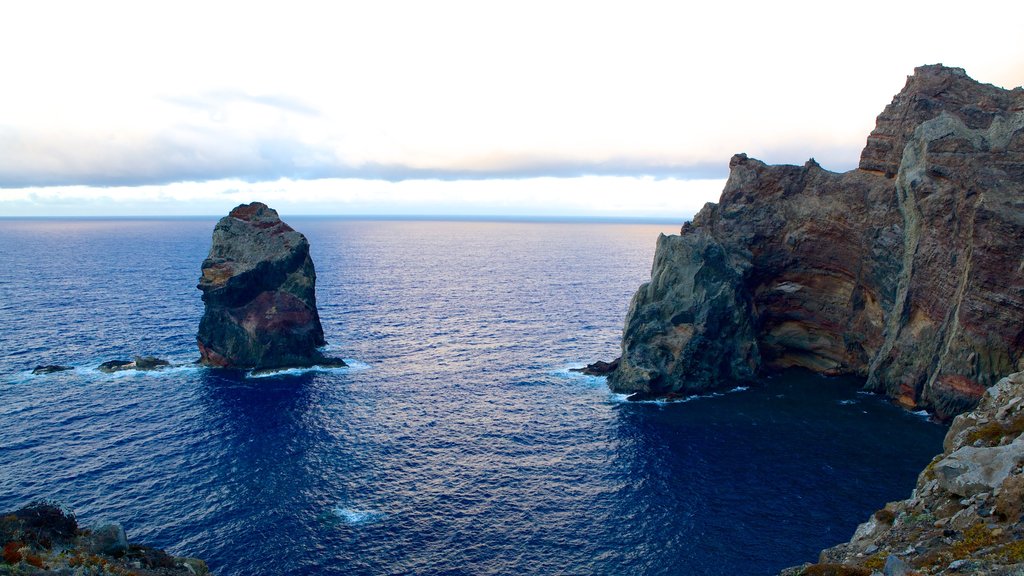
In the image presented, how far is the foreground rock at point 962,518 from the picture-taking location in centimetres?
2455

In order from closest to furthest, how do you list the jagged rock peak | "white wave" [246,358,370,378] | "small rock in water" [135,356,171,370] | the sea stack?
the jagged rock peak < "small rock in water" [135,356,171,370] < "white wave" [246,358,370,378] < the sea stack

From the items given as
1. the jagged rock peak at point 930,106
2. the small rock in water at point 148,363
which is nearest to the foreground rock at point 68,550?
the small rock in water at point 148,363

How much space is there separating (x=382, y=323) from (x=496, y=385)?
160 ft

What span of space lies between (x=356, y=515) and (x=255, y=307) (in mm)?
56377

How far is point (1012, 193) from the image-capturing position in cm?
7750

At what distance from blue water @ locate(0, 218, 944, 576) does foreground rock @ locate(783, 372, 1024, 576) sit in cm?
2120

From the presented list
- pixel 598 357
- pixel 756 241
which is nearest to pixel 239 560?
pixel 598 357

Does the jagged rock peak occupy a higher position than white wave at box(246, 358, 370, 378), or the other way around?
the jagged rock peak

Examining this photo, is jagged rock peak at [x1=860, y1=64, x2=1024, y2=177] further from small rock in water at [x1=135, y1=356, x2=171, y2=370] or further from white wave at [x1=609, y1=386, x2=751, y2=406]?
small rock in water at [x1=135, y1=356, x2=171, y2=370]

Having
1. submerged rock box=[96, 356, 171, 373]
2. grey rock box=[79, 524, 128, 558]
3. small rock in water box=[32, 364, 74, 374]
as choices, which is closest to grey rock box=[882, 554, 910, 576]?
grey rock box=[79, 524, 128, 558]

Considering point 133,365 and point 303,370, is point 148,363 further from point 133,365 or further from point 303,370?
point 303,370

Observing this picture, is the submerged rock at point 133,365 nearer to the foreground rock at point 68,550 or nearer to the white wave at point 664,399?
the foreground rock at point 68,550

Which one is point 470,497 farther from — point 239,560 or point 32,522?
point 32,522

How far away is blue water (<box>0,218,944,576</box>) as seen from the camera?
5497 centimetres
